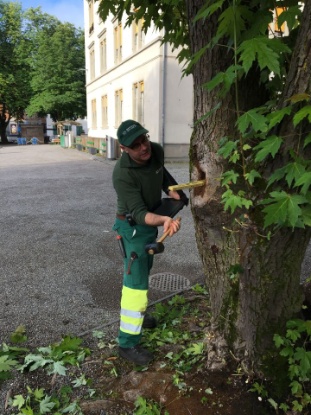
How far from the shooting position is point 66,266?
15.8 ft

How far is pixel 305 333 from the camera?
2.43 meters

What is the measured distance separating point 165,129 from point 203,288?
12566mm

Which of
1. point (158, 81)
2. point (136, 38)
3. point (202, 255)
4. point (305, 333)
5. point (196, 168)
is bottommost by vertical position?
point (305, 333)

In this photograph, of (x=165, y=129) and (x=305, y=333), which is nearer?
(x=305, y=333)

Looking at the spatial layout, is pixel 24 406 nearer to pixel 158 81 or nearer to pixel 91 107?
pixel 158 81

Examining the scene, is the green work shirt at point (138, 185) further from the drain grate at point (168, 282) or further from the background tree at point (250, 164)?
the drain grate at point (168, 282)

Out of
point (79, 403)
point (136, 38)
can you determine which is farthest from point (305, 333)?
point (136, 38)

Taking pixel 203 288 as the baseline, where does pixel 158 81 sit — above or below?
above

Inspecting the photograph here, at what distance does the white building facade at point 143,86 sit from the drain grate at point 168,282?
862cm

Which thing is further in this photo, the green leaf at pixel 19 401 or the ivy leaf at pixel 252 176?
the green leaf at pixel 19 401

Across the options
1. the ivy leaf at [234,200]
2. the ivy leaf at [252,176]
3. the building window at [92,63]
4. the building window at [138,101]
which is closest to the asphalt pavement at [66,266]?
the ivy leaf at [234,200]

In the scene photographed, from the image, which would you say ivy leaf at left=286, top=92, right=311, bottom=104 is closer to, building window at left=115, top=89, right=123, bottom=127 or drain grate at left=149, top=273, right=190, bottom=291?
drain grate at left=149, top=273, right=190, bottom=291

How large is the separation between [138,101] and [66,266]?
14.8 metres

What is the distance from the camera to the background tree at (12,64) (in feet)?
131
